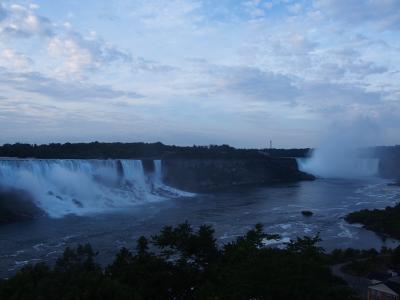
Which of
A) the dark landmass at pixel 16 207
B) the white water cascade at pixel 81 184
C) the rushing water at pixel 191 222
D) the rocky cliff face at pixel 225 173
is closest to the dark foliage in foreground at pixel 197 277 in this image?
the rushing water at pixel 191 222

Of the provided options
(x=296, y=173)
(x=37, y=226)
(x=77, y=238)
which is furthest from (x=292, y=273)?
(x=296, y=173)

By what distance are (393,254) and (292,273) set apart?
24.5 ft

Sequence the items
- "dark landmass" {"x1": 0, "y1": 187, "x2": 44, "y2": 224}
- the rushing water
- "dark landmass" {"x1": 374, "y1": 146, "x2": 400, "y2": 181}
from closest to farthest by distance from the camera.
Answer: the rushing water, "dark landmass" {"x1": 0, "y1": 187, "x2": 44, "y2": 224}, "dark landmass" {"x1": 374, "y1": 146, "x2": 400, "y2": 181}

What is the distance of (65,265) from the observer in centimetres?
827

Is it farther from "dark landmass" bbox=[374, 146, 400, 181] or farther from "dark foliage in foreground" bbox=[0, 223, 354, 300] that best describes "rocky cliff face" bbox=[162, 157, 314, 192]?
"dark foliage in foreground" bbox=[0, 223, 354, 300]

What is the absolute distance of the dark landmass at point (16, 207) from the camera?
1912 centimetres

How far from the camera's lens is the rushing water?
14.0m

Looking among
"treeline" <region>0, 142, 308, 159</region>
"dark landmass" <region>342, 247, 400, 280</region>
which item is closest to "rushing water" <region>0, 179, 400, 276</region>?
"dark landmass" <region>342, 247, 400, 280</region>

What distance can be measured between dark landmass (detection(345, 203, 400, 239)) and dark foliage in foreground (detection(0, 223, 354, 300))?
1054cm

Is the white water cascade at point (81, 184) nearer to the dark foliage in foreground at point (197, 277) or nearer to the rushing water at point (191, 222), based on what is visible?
the rushing water at point (191, 222)

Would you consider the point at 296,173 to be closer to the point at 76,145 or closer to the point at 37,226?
the point at 76,145

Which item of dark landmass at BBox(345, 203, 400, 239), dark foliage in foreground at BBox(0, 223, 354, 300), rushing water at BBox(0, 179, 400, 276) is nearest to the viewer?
dark foliage in foreground at BBox(0, 223, 354, 300)

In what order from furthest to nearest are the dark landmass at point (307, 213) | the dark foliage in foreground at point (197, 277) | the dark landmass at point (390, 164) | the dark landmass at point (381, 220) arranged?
the dark landmass at point (390, 164), the dark landmass at point (307, 213), the dark landmass at point (381, 220), the dark foliage in foreground at point (197, 277)

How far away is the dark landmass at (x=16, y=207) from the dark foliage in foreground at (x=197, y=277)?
11365mm
